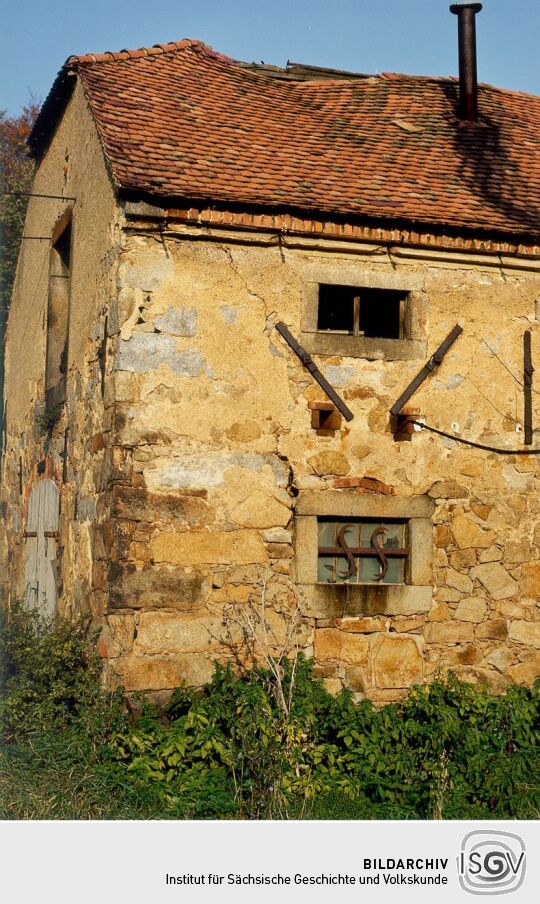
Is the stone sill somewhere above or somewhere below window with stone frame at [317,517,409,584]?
below

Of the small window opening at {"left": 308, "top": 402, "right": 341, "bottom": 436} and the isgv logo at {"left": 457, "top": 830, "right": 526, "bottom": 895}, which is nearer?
the isgv logo at {"left": 457, "top": 830, "right": 526, "bottom": 895}

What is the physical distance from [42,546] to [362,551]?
3.70 m

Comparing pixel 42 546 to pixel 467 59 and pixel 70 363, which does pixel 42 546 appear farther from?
pixel 467 59

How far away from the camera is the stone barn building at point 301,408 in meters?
8.23

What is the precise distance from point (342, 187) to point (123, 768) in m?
5.10

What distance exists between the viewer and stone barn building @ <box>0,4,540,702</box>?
8234 millimetres

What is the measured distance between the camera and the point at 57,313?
11.4 meters

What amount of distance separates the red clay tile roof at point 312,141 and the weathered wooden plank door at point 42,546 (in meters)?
3.49

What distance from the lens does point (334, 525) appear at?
8.68 meters

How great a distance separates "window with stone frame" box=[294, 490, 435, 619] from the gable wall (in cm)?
174

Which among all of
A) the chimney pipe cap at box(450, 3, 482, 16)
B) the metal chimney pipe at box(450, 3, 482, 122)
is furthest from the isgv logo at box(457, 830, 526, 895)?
the chimney pipe cap at box(450, 3, 482, 16)

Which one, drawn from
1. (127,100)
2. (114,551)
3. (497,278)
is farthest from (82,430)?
(497,278)

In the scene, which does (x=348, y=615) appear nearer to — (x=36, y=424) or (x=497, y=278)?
(x=497, y=278)

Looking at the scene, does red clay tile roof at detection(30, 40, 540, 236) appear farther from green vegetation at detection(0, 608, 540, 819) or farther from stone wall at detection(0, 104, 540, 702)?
green vegetation at detection(0, 608, 540, 819)
